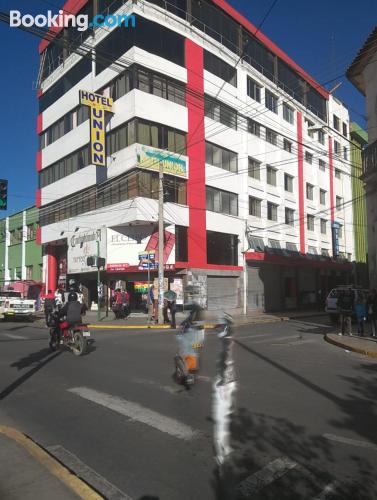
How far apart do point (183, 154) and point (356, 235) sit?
93.6 ft

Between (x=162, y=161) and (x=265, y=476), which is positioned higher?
(x=162, y=161)

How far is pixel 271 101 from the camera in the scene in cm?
3762

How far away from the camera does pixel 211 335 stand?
667 inches

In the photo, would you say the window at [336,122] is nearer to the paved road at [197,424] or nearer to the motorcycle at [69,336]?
the paved road at [197,424]

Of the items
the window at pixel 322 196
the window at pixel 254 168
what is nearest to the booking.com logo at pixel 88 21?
the window at pixel 254 168

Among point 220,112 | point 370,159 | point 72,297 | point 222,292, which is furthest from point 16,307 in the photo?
point 370,159

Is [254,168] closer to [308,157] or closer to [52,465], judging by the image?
[308,157]

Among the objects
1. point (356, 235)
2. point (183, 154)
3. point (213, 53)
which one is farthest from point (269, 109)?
point (356, 235)

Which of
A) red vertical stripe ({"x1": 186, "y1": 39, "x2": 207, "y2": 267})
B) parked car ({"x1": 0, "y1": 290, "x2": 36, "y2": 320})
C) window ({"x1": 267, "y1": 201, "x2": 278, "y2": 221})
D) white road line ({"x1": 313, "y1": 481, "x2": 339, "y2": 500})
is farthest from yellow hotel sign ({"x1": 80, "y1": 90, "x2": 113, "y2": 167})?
white road line ({"x1": 313, "y1": 481, "x2": 339, "y2": 500})

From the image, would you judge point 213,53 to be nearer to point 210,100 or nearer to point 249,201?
point 210,100

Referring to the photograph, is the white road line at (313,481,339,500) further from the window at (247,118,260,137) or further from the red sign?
the window at (247,118,260,137)

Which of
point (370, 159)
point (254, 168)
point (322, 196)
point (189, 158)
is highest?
point (254, 168)

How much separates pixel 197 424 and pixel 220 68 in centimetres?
3013

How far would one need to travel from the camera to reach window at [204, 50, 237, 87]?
30703 millimetres
